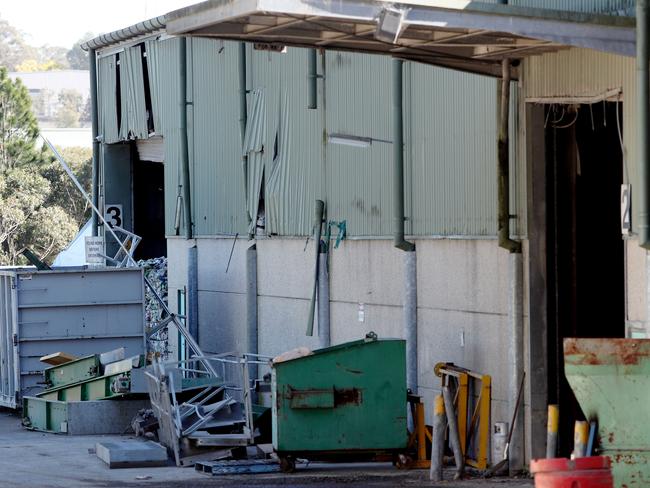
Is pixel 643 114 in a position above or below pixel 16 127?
below

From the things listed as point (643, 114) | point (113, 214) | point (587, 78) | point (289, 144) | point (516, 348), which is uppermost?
point (587, 78)

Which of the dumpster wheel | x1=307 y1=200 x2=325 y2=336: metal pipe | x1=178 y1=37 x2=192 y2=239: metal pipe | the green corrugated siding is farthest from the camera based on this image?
x1=178 y1=37 x2=192 y2=239: metal pipe

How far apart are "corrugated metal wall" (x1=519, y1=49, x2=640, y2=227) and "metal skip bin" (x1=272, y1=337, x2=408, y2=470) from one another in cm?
311

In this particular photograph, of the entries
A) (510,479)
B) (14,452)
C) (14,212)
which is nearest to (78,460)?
(14,452)

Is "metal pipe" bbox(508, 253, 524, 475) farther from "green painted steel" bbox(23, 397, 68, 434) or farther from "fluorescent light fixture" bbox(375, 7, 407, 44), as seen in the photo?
"green painted steel" bbox(23, 397, 68, 434)

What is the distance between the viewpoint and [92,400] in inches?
855

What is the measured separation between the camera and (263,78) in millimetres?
22922

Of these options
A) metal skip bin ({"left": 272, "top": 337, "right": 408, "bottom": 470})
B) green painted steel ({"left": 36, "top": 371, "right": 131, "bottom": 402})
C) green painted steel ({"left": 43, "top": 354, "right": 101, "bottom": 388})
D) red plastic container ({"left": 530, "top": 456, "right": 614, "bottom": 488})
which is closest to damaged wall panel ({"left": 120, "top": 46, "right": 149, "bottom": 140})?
green painted steel ({"left": 43, "top": 354, "right": 101, "bottom": 388})

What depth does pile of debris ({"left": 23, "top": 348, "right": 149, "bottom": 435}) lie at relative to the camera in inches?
832

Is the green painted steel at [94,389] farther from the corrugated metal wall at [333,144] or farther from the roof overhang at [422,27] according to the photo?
the roof overhang at [422,27]

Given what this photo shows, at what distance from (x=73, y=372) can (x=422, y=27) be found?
456 inches

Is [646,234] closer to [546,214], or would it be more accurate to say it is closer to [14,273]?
[546,214]

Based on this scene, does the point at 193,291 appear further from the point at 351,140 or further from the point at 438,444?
the point at 438,444

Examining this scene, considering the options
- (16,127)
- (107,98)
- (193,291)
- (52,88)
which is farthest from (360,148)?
(52,88)
